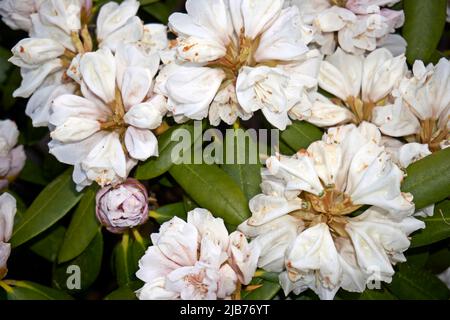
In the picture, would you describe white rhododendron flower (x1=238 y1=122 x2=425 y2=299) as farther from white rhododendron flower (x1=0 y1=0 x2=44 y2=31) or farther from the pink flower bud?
white rhododendron flower (x1=0 y1=0 x2=44 y2=31)

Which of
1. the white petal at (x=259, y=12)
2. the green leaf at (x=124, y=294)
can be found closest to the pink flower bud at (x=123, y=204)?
the green leaf at (x=124, y=294)

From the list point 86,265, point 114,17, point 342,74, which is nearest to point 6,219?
point 86,265

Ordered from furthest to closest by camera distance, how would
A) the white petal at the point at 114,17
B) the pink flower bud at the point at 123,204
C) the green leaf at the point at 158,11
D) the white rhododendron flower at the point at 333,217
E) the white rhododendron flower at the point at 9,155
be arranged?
the green leaf at the point at 158,11 → the white rhododendron flower at the point at 9,155 → the white petal at the point at 114,17 → the pink flower bud at the point at 123,204 → the white rhododendron flower at the point at 333,217

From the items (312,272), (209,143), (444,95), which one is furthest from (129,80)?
(444,95)

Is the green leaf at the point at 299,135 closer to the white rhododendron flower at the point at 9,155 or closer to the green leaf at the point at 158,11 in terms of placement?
the green leaf at the point at 158,11


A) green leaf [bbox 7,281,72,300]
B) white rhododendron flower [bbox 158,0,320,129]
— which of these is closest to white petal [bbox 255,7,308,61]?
white rhododendron flower [bbox 158,0,320,129]
